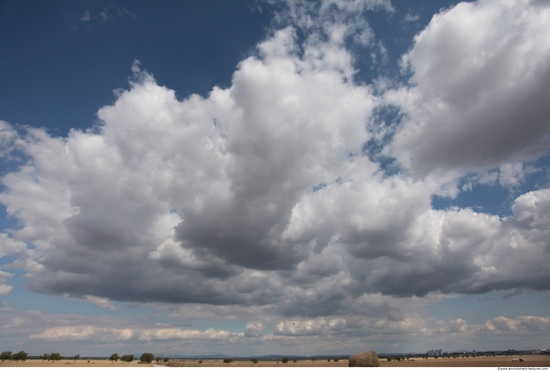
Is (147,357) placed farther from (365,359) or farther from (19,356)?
(365,359)

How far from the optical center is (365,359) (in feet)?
227

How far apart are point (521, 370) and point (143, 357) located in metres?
117

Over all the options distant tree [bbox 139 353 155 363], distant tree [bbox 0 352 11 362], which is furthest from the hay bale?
distant tree [bbox 0 352 11 362]

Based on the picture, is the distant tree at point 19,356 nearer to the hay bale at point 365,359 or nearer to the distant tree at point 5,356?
the distant tree at point 5,356

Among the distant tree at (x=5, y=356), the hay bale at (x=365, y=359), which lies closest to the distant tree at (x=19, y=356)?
the distant tree at (x=5, y=356)

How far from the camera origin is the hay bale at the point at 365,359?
223ft

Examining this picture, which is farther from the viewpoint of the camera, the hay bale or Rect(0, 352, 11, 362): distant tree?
Rect(0, 352, 11, 362): distant tree

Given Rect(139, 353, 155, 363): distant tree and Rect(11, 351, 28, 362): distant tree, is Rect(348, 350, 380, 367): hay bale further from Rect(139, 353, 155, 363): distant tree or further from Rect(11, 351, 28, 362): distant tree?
Rect(11, 351, 28, 362): distant tree

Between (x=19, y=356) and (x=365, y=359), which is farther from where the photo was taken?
(x=19, y=356)

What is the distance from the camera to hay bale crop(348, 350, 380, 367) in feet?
223


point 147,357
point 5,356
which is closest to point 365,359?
point 147,357

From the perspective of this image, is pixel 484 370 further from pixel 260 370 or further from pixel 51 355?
pixel 51 355

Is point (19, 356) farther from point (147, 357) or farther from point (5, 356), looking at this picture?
point (147, 357)

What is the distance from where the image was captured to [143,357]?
389ft
